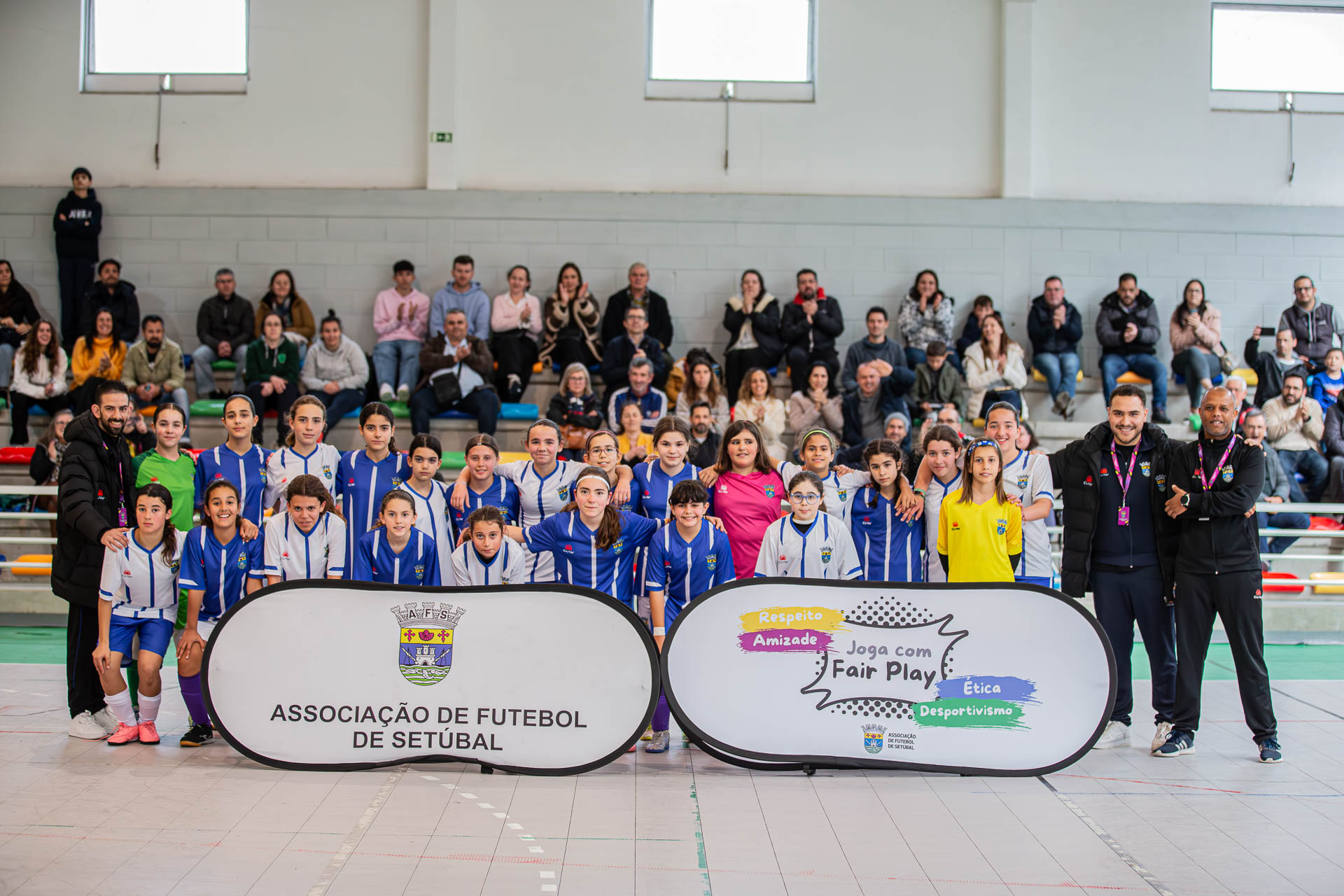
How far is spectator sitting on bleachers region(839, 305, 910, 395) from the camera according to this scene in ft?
33.3

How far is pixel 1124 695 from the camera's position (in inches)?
197

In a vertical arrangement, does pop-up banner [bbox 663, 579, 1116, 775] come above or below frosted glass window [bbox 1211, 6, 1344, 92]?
below

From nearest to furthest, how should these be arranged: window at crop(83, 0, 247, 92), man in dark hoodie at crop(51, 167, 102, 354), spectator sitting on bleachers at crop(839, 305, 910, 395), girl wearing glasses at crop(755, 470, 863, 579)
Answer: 1. girl wearing glasses at crop(755, 470, 863, 579)
2. spectator sitting on bleachers at crop(839, 305, 910, 395)
3. man in dark hoodie at crop(51, 167, 102, 354)
4. window at crop(83, 0, 247, 92)

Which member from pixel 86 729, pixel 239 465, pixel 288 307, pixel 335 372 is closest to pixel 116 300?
pixel 288 307

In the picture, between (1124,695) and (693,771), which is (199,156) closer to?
(693,771)

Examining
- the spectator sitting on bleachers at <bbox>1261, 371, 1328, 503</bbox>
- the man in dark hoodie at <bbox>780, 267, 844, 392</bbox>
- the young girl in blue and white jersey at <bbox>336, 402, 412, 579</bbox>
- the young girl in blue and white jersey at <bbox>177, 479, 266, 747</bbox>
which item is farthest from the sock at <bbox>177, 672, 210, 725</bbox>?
the spectator sitting on bleachers at <bbox>1261, 371, 1328, 503</bbox>

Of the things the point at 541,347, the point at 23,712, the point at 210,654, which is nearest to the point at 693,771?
the point at 210,654

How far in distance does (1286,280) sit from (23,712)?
497 inches

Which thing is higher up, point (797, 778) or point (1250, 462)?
point (1250, 462)

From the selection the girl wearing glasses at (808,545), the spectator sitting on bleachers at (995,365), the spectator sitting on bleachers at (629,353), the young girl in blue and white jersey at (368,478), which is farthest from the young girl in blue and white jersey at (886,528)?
the spectator sitting on bleachers at (995,365)

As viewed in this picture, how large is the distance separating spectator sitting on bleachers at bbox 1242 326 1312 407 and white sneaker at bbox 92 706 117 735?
33.0ft

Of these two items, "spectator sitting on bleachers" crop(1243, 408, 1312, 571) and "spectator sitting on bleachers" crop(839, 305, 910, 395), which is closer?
"spectator sitting on bleachers" crop(1243, 408, 1312, 571)

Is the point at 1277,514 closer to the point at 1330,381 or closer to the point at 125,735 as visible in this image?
the point at 1330,381

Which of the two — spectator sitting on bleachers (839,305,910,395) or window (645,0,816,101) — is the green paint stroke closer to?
spectator sitting on bleachers (839,305,910,395)
